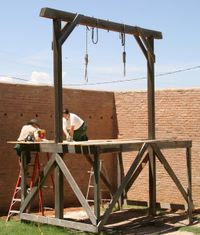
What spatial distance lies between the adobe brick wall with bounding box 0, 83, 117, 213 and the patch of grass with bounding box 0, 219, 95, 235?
185 cm

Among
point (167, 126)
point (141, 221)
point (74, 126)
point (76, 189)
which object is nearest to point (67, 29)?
point (74, 126)

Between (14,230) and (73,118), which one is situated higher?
(73,118)

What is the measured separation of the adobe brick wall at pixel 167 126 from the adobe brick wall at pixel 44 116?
1.54ft

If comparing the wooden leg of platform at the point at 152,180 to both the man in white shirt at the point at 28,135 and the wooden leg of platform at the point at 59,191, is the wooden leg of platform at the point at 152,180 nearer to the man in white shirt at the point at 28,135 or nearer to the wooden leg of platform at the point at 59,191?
the wooden leg of platform at the point at 59,191

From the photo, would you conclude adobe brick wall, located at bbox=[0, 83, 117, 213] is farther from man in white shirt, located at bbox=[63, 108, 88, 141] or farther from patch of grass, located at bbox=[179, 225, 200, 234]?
patch of grass, located at bbox=[179, 225, 200, 234]

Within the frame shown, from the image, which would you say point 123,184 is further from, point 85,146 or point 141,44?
point 141,44

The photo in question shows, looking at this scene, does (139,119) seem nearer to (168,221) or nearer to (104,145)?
(168,221)

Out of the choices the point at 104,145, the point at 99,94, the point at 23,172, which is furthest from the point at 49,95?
the point at 104,145

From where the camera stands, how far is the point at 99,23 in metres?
10.8

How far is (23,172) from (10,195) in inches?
70.3

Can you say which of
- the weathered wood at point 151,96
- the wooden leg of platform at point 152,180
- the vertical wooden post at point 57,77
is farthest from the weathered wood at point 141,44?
the vertical wooden post at point 57,77

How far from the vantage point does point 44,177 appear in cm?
1063

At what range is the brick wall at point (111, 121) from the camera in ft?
41.9

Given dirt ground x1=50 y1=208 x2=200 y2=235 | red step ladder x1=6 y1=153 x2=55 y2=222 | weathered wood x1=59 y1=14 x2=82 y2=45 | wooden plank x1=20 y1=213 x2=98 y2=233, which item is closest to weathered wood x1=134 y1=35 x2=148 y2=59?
weathered wood x1=59 y1=14 x2=82 y2=45
